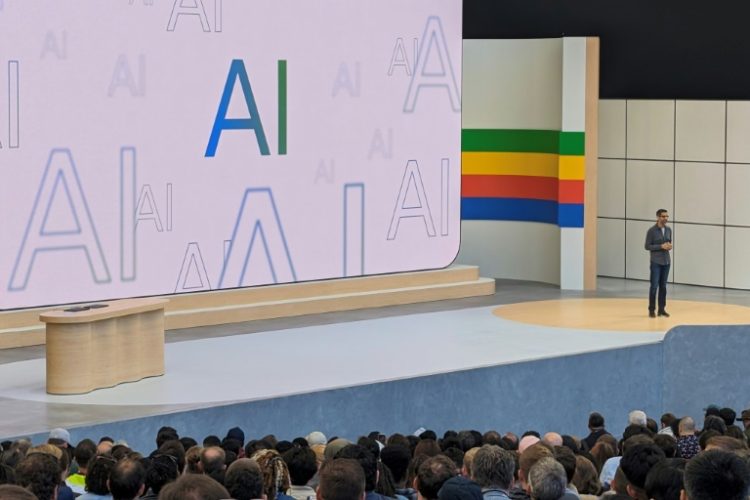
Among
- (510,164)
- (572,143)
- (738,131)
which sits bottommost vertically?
(510,164)

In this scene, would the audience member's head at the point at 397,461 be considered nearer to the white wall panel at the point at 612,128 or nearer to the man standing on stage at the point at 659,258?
the man standing on stage at the point at 659,258

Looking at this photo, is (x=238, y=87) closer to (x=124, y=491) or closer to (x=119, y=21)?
(x=119, y=21)

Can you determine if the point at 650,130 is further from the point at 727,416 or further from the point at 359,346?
the point at 727,416

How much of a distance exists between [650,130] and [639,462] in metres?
15.2

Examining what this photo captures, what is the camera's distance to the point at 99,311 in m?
13.0

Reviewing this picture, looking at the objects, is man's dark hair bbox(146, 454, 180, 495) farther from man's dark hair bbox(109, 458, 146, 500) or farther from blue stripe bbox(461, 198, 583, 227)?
blue stripe bbox(461, 198, 583, 227)

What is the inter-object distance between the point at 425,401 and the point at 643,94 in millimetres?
8790

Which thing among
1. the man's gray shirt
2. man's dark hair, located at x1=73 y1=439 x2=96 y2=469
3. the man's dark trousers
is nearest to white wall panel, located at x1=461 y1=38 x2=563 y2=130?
the man's gray shirt

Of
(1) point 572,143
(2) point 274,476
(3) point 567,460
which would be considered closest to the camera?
(2) point 274,476

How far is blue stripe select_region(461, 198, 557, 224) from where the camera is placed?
821 inches

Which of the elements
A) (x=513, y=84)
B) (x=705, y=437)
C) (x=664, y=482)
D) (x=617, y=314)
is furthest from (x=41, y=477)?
(x=513, y=84)

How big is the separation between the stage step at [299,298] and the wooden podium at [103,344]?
6.91 ft

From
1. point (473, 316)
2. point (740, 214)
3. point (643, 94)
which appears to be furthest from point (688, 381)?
point (643, 94)

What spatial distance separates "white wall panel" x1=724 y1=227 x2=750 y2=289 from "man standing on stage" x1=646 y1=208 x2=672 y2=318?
3.06m
